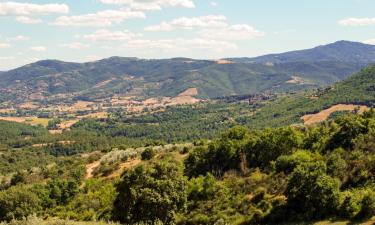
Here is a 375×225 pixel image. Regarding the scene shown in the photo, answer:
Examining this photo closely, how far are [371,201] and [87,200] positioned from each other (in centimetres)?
4970

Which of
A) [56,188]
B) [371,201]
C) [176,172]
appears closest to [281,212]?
[371,201]

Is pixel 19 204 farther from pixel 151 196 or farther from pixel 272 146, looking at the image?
pixel 272 146

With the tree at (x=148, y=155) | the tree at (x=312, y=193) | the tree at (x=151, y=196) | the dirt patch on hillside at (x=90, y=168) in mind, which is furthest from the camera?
the tree at (x=148, y=155)

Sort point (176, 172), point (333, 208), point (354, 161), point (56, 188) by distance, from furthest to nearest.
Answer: point (56, 188), point (354, 161), point (176, 172), point (333, 208)

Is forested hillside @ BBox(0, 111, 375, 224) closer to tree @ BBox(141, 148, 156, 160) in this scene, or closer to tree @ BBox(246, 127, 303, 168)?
tree @ BBox(246, 127, 303, 168)

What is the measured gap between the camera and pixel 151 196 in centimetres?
5291

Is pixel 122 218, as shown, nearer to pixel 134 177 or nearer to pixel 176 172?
pixel 134 177

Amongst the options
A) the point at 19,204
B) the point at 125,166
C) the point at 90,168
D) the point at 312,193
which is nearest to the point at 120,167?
the point at 125,166

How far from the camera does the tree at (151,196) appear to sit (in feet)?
173

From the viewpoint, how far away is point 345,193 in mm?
51656

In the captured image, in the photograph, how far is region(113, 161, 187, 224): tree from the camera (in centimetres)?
5288

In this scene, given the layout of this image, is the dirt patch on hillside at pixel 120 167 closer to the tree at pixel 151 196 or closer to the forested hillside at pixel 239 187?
the forested hillside at pixel 239 187

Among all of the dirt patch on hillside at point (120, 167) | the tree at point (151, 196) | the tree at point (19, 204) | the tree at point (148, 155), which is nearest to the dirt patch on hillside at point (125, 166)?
the dirt patch on hillside at point (120, 167)

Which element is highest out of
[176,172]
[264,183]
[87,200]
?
[176,172]
